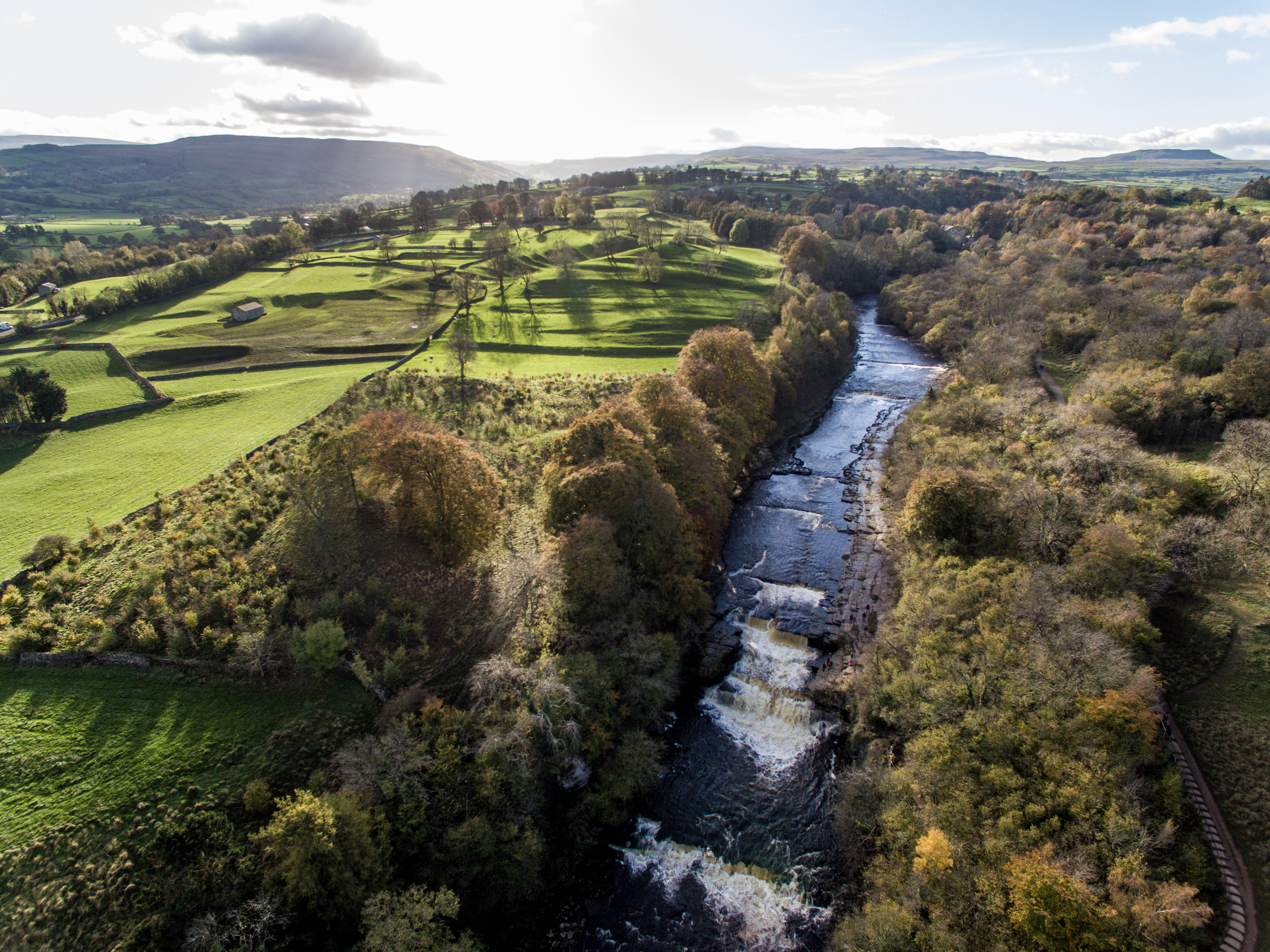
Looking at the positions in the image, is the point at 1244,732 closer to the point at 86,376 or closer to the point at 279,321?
the point at 86,376

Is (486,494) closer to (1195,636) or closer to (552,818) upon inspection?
(552,818)

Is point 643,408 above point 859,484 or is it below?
above

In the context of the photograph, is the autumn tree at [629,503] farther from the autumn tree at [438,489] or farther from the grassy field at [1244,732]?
the grassy field at [1244,732]

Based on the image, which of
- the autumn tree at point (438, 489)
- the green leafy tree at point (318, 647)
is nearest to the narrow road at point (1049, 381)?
the autumn tree at point (438, 489)

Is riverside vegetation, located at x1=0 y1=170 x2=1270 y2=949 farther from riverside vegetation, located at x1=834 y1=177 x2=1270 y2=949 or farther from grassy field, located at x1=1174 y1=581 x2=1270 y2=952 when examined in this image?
grassy field, located at x1=1174 y1=581 x2=1270 y2=952

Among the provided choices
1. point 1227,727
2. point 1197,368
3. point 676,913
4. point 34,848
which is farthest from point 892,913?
point 1197,368
